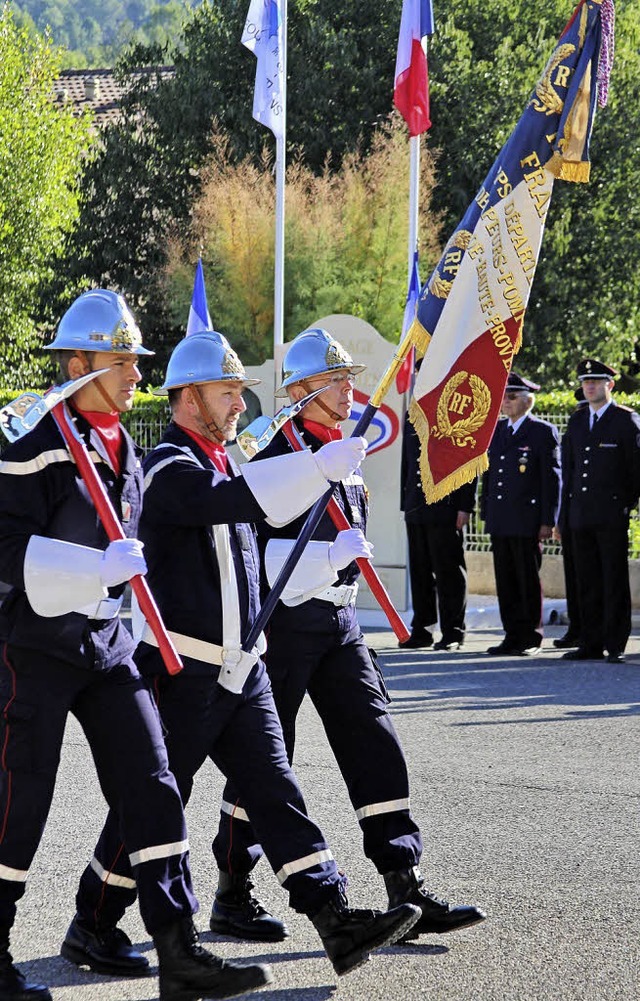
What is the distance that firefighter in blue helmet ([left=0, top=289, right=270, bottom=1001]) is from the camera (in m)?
4.34

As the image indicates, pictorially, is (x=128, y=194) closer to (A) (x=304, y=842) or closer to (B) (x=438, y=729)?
(B) (x=438, y=729)

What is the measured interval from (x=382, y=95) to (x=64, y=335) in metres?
25.7

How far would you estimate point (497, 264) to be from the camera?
19.2ft

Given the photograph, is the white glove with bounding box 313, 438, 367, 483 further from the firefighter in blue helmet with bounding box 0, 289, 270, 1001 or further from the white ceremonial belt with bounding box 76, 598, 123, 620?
the white ceremonial belt with bounding box 76, 598, 123, 620

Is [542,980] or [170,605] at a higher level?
[170,605]

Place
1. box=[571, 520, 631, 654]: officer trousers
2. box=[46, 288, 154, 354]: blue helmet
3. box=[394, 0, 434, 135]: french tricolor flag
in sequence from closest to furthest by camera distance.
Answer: box=[46, 288, 154, 354]: blue helmet
box=[571, 520, 631, 654]: officer trousers
box=[394, 0, 434, 135]: french tricolor flag

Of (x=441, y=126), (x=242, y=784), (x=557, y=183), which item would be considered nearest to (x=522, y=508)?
(x=242, y=784)

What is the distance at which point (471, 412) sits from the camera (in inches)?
232

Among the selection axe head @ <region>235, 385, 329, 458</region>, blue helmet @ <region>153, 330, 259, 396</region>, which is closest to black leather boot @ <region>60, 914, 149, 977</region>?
axe head @ <region>235, 385, 329, 458</region>

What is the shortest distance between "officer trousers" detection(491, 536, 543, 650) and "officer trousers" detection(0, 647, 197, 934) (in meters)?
7.98

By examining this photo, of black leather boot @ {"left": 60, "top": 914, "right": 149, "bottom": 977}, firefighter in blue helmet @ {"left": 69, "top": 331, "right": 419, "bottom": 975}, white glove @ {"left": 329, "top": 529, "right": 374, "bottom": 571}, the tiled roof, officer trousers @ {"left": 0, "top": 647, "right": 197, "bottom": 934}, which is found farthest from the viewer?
the tiled roof

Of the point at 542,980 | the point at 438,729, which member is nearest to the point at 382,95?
the point at 438,729

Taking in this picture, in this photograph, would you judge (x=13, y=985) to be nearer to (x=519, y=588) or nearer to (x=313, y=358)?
(x=313, y=358)

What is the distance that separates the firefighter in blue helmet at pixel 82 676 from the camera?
14.2 ft
